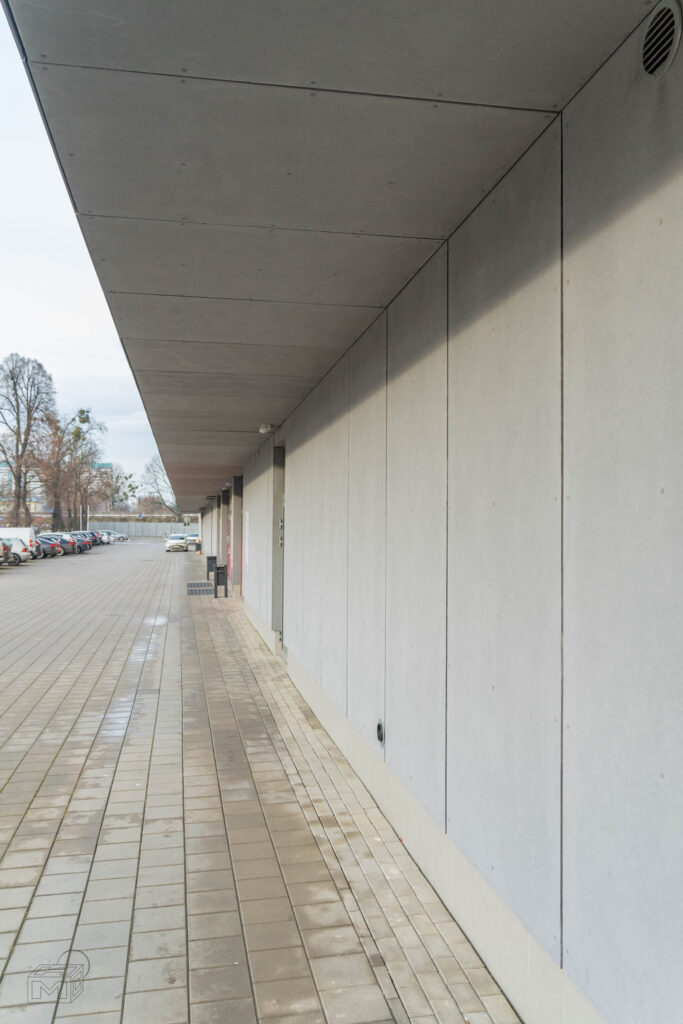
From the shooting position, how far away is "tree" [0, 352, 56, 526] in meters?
44.7

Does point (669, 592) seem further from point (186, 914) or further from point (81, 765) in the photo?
point (81, 765)

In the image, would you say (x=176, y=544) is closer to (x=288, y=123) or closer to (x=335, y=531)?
(x=335, y=531)

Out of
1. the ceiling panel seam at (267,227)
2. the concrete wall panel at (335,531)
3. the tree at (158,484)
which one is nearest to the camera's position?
the ceiling panel seam at (267,227)

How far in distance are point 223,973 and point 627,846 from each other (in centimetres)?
178

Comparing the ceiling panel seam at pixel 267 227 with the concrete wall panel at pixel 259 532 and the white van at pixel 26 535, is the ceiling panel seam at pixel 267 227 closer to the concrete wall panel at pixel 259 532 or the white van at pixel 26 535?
the concrete wall panel at pixel 259 532

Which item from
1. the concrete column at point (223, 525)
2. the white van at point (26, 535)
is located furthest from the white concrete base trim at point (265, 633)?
the white van at point (26, 535)

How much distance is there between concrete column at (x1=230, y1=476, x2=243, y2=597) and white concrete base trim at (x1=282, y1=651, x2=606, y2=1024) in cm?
1365

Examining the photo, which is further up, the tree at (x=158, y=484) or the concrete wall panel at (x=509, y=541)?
the tree at (x=158, y=484)

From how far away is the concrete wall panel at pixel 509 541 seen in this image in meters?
2.38

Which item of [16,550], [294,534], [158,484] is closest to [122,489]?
[158,484]

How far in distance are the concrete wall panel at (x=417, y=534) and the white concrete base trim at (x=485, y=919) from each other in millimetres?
181

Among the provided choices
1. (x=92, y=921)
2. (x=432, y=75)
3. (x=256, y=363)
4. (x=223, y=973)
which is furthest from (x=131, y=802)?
(x=432, y=75)

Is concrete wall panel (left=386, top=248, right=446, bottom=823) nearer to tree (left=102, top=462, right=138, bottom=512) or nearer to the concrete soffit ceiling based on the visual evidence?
the concrete soffit ceiling

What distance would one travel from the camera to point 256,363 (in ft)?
19.1
